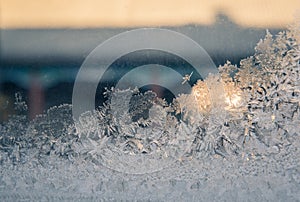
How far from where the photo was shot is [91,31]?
2.02 m

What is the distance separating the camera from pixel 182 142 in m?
1.98

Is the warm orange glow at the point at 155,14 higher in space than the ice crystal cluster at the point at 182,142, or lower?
higher

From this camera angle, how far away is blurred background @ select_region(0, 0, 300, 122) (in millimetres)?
1971

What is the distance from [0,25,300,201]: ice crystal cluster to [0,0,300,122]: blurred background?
64 millimetres

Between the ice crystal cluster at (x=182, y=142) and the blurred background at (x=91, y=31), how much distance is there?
64 millimetres

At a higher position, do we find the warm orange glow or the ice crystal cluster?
the warm orange glow

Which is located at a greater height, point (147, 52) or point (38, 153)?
point (147, 52)

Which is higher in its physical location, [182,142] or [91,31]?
[91,31]

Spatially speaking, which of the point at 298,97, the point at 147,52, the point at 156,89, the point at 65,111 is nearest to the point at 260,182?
the point at 298,97

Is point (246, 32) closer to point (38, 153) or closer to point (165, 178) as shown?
point (165, 178)

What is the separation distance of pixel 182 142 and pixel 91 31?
60 centimetres

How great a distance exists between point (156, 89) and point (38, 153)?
1.83 ft

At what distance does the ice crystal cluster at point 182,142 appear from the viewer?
1.97 metres

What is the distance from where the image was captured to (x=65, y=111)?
201 centimetres
